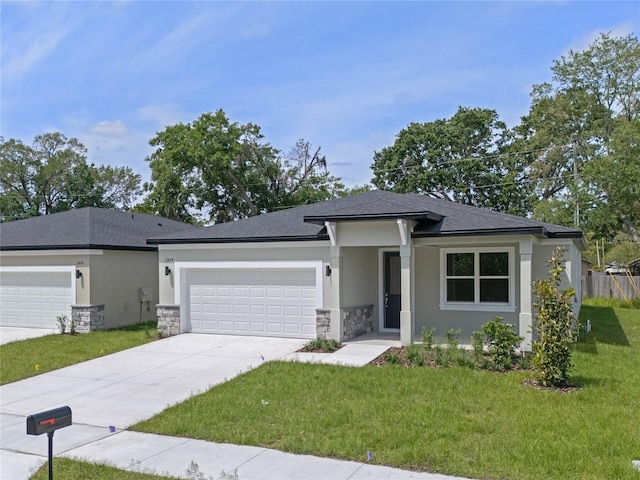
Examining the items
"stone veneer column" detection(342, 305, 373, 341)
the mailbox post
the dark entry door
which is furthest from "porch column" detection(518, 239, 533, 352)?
the mailbox post

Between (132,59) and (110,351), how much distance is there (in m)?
6.71

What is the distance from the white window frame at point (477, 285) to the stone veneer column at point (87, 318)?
9.82 meters

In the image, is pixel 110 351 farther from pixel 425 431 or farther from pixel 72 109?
pixel 425 431

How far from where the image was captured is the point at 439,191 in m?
35.7

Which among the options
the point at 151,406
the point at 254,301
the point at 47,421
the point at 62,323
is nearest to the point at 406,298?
the point at 254,301

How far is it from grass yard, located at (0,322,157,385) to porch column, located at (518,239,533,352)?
904 centimetres

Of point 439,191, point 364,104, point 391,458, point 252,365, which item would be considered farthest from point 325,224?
point 439,191

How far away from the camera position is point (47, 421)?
4094mm

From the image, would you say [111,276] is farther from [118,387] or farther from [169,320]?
[118,387]

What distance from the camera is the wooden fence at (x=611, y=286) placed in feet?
82.0

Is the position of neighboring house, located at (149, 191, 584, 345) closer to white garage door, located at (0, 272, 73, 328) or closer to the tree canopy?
white garage door, located at (0, 272, 73, 328)

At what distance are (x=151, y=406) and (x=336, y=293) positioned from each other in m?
5.73

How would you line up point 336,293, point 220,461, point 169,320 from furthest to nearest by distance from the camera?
1. point 169,320
2. point 336,293
3. point 220,461

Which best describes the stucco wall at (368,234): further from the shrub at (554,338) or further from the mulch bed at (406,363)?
the shrub at (554,338)
